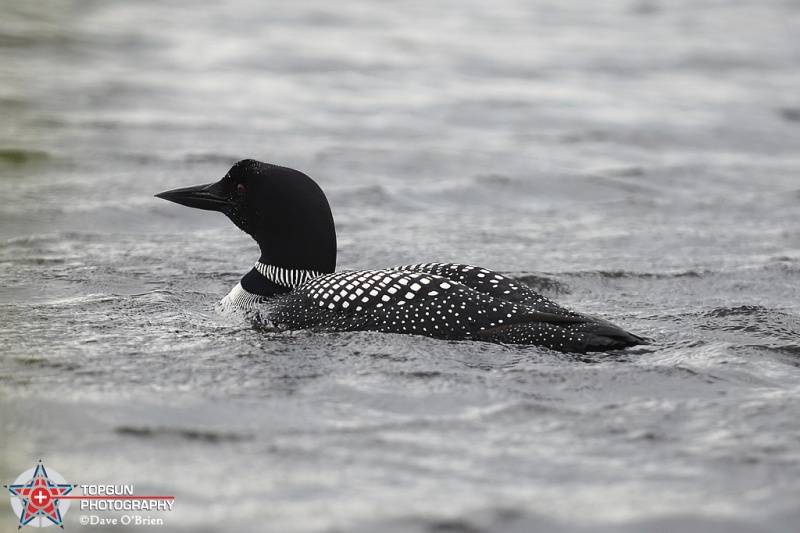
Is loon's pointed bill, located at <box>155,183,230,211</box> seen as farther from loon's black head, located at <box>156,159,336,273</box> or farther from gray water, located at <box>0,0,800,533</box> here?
gray water, located at <box>0,0,800,533</box>

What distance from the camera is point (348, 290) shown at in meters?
4.80

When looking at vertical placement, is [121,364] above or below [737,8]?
below

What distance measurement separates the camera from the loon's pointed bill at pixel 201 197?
5.41 m

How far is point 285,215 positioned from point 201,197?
0.49 meters

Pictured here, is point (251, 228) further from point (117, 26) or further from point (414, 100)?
point (117, 26)

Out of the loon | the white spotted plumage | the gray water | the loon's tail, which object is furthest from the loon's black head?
the loon's tail

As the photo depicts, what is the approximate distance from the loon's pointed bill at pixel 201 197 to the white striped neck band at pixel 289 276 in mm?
403

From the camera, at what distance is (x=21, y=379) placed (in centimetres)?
421

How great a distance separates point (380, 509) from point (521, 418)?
815 mm

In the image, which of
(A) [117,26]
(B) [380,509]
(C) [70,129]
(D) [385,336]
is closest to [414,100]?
(C) [70,129]

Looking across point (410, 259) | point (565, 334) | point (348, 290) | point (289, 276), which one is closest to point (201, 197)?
point (289, 276)

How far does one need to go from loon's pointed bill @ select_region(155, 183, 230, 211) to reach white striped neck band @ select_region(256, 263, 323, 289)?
1.32 feet

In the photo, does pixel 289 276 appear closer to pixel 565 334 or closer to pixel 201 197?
pixel 201 197

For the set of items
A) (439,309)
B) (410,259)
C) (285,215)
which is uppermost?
(285,215)
